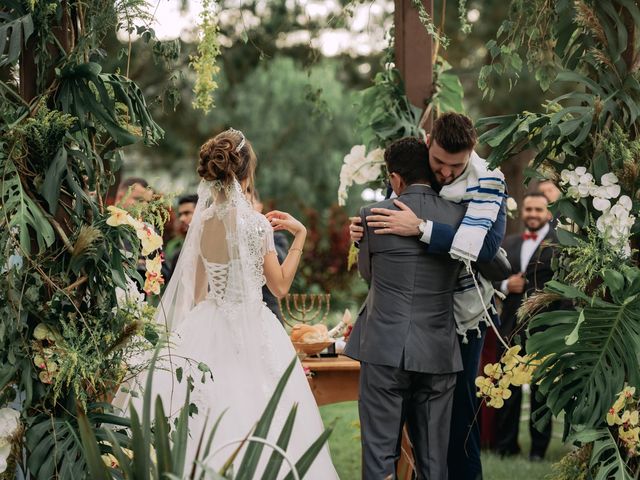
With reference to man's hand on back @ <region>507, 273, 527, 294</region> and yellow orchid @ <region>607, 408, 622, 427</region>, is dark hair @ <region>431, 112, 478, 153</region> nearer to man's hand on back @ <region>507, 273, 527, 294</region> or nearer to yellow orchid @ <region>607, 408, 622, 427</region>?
yellow orchid @ <region>607, 408, 622, 427</region>

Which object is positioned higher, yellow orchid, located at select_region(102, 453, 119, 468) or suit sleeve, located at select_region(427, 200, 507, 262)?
suit sleeve, located at select_region(427, 200, 507, 262)

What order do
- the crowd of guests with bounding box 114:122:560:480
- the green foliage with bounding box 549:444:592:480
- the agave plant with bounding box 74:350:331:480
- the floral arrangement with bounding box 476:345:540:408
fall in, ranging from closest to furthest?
1. the agave plant with bounding box 74:350:331:480
2. the green foliage with bounding box 549:444:592:480
3. the floral arrangement with bounding box 476:345:540:408
4. the crowd of guests with bounding box 114:122:560:480

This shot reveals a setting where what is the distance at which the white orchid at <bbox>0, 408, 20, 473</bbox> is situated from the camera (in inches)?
126

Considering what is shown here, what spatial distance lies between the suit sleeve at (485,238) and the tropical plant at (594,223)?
0.42 meters

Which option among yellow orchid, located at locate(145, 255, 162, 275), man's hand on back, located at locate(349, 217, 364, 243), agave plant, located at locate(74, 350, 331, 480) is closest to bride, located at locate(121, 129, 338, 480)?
man's hand on back, located at locate(349, 217, 364, 243)

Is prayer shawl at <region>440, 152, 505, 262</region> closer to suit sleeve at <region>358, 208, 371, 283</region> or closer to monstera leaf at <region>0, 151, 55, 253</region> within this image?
suit sleeve at <region>358, 208, 371, 283</region>

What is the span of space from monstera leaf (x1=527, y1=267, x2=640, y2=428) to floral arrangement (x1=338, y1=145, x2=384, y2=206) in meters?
2.09

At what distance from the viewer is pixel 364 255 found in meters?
4.39

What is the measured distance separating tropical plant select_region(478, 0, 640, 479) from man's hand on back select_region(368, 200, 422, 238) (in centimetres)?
49

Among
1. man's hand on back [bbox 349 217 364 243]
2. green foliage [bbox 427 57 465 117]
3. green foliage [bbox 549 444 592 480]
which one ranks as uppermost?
green foliage [bbox 427 57 465 117]

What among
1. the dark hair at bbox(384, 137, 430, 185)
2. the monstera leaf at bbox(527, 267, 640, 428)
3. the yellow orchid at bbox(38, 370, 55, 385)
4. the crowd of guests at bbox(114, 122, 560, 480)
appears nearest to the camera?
the yellow orchid at bbox(38, 370, 55, 385)

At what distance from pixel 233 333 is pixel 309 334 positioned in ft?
3.42

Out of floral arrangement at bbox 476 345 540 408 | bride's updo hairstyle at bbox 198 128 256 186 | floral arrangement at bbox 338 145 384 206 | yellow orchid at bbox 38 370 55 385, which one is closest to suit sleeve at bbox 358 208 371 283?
bride's updo hairstyle at bbox 198 128 256 186

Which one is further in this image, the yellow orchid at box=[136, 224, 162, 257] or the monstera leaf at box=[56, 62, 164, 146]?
the yellow orchid at box=[136, 224, 162, 257]
